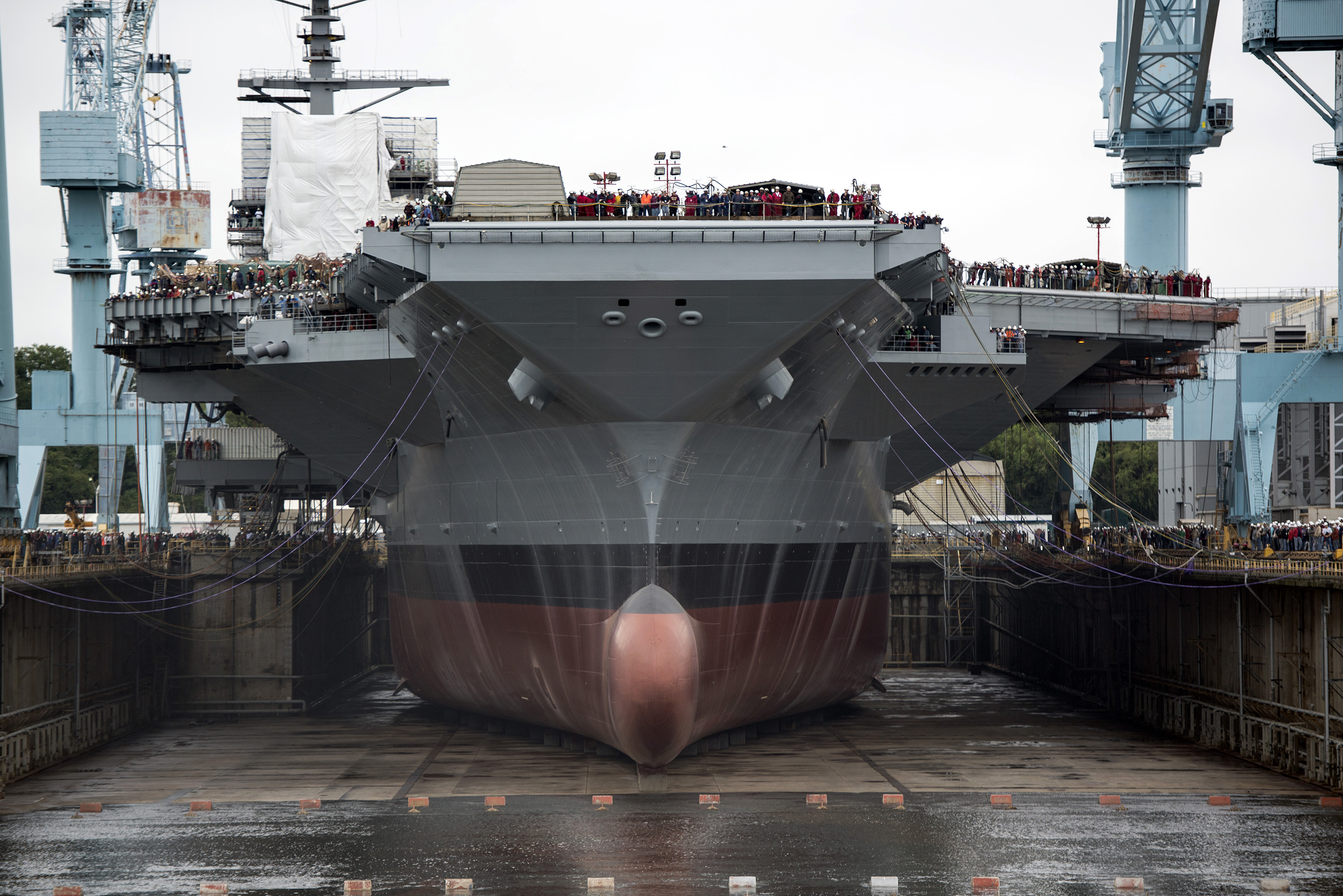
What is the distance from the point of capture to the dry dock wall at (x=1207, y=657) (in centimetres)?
1883

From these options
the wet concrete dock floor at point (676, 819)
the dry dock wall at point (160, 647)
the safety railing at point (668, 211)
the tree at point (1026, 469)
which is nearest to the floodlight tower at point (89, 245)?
the dry dock wall at point (160, 647)

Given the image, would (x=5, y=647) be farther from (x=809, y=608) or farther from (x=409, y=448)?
(x=809, y=608)

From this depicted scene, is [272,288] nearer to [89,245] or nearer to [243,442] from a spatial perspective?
[243,442]

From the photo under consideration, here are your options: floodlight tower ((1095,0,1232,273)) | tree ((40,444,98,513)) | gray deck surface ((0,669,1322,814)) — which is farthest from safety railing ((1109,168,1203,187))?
tree ((40,444,98,513))

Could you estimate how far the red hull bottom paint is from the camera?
18.2m

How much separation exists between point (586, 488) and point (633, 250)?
370 centimetres

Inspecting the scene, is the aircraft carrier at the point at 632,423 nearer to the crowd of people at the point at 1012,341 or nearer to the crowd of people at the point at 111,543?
the crowd of people at the point at 1012,341

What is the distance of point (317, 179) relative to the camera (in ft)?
116

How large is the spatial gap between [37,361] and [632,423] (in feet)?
220

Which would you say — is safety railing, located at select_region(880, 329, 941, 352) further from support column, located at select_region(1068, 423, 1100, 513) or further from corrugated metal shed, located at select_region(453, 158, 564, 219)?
support column, located at select_region(1068, 423, 1100, 513)

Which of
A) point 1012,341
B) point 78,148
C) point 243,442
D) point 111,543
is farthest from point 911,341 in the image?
point 78,148

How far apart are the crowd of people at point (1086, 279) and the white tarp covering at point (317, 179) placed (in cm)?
1655

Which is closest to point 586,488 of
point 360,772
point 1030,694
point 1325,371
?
point 360,772

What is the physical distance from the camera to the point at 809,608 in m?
21.8
